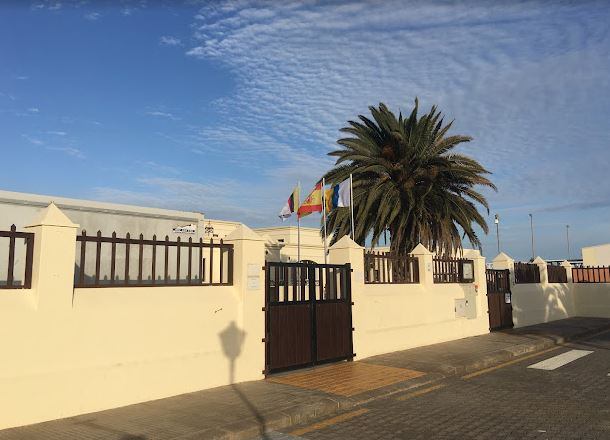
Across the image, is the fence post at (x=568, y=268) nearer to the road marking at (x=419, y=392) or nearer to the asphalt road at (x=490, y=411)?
the asphalt road at (x=490, y=411)

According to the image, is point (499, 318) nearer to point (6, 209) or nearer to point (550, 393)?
point (550, 393)

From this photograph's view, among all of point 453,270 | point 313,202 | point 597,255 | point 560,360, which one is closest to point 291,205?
point 313,202

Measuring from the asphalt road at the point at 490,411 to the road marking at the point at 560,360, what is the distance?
2.28 feet

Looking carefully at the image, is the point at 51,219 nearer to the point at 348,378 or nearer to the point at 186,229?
the point at 186,229

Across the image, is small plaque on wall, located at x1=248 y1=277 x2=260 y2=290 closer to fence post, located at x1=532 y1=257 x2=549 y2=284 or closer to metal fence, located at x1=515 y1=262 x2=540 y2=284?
metal fence, located at x1=515 y1=262 x2=540 y2=284

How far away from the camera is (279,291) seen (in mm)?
10125

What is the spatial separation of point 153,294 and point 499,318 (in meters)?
13.5

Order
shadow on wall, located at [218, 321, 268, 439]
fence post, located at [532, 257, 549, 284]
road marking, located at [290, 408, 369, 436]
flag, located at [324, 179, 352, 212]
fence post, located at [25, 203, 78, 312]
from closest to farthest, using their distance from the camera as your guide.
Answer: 1. road marking, located at [290, 408, 369, 436]
2. fence post, located at [25, 203, 78, 312]
3. shadow on wall, located at [218, 321, 268, 439]
4. flag, located at [324, 179, 352, 212]
5. fence post, located at [532, 257, 549, 284]

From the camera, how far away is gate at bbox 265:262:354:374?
31.9 ft

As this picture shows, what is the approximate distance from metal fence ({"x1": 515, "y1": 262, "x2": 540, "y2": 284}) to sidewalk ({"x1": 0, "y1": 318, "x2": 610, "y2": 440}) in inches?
306

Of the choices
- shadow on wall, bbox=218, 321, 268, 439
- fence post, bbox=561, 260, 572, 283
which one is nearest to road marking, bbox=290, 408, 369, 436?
shadow on wall, bbox=218, 321, 268, 439

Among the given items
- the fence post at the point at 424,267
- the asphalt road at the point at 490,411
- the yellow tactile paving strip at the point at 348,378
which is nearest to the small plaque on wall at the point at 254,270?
the yellow tactile paving strip at the point at 348,378

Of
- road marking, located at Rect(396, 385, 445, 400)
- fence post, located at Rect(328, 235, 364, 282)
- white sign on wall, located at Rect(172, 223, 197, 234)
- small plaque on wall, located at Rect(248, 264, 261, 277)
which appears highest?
white sign on wall, located at Rect(172, 223, 197, 234)

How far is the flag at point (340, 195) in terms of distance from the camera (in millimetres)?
17547
